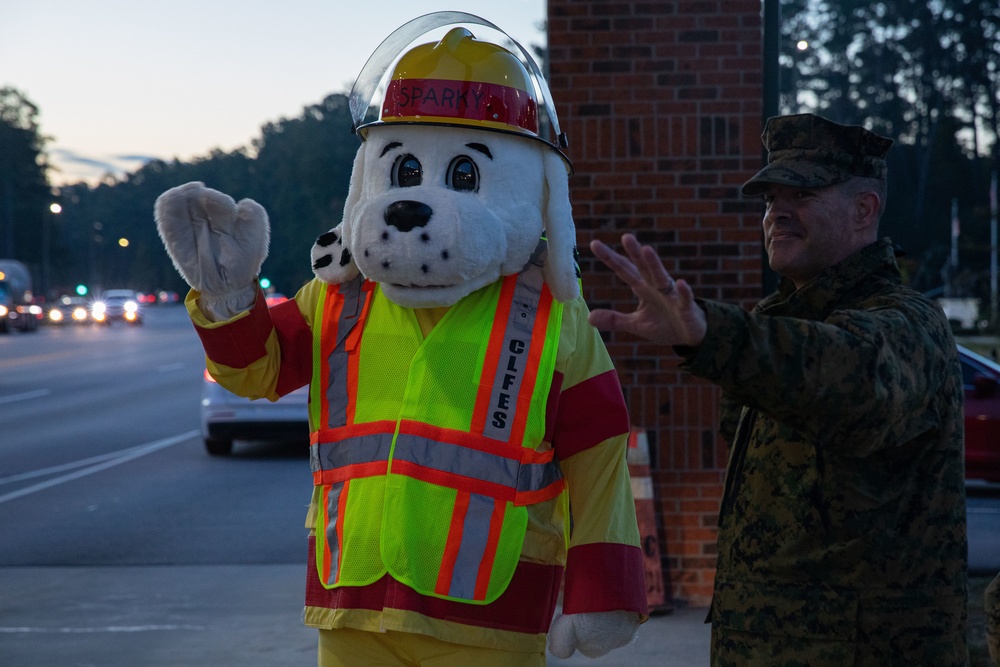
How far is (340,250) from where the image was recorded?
3.12m

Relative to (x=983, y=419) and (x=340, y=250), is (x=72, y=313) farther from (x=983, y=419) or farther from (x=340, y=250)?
(x=340, y=250)

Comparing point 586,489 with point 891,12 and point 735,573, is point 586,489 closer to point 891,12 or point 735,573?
point 735,573

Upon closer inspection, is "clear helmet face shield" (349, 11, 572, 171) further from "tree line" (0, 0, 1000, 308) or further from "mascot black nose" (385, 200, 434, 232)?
"tree line" (0, 0, 1000, 308)

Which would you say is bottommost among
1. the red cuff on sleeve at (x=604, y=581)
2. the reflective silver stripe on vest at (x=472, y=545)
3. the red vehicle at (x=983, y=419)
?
the red vehicle at (x=983, y=419)

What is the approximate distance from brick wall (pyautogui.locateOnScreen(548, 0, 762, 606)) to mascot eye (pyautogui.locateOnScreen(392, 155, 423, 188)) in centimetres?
315

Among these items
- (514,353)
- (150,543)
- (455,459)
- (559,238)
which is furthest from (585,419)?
(150,543)

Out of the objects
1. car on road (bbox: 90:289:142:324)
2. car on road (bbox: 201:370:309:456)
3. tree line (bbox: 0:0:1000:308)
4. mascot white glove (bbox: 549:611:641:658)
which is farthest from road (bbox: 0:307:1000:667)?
car on road (bbox: 90:289:142:324)

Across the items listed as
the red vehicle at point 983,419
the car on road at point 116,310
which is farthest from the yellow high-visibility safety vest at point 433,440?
the car on road at point 116,310

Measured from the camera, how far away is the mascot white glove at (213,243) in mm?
2955

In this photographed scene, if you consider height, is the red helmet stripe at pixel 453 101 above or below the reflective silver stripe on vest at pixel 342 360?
above

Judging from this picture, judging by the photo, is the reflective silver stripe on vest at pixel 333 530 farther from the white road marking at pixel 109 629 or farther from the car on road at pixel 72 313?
the car on road at pixel 72 313

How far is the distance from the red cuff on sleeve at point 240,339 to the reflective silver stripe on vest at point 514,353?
2.03ft

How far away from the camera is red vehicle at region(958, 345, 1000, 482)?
32.8 feet

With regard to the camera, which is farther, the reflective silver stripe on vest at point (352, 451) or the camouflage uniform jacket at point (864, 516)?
the reflective silver stripe on vest at point (352, 451)
